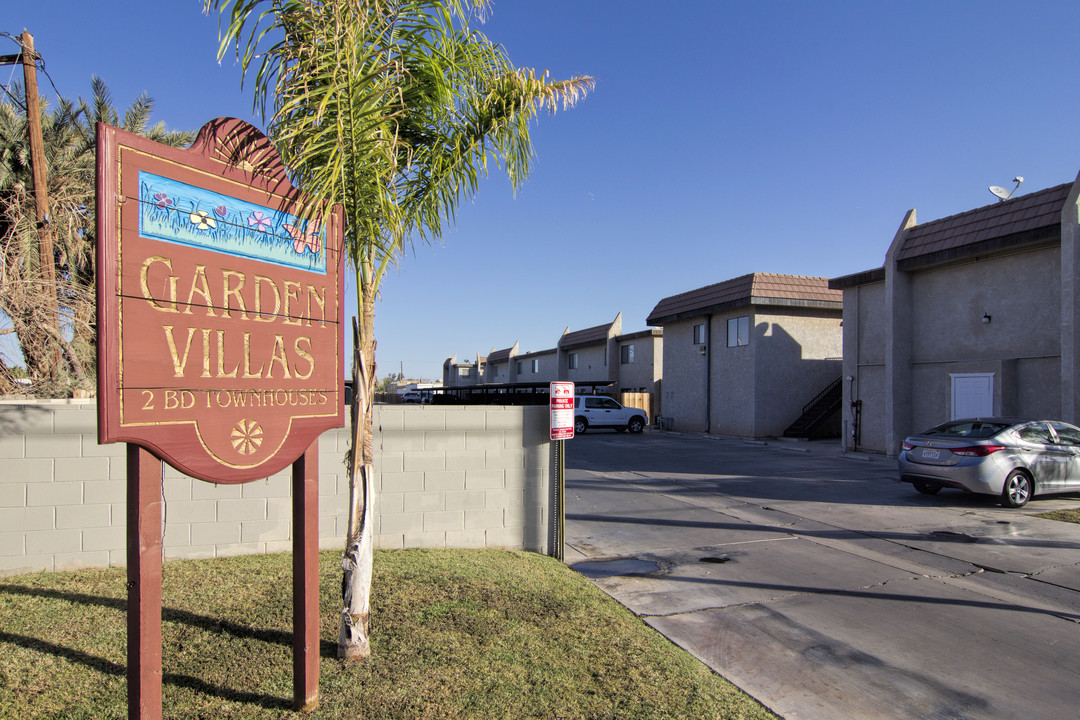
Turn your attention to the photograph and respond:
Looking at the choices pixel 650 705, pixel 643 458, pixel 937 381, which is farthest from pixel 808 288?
pixel 650 705

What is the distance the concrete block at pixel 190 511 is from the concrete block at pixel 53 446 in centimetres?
91

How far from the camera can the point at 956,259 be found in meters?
17.5

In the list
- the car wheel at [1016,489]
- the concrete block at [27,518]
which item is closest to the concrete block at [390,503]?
the concrete block at [27,518]

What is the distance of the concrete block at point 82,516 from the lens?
6.01 metres

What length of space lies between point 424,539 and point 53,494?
337cm

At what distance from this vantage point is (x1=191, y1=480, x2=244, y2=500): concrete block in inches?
253

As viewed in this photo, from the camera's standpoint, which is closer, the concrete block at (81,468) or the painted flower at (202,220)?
the painted flower at (202,220)

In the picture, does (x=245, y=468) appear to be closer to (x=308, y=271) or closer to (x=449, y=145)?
(x=308, y=271)

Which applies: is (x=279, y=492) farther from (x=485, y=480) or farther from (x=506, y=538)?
(x=506, y=538)

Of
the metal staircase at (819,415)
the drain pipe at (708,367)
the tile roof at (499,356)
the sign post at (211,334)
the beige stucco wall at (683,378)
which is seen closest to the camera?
the sign post at (211,334)

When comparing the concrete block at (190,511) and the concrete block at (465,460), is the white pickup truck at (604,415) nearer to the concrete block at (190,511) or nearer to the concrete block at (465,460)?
the concrete block at (465,460)

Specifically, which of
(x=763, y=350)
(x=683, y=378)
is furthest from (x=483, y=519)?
(x=683, y=378)

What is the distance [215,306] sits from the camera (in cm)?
333

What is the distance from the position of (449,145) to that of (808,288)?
24731mm
